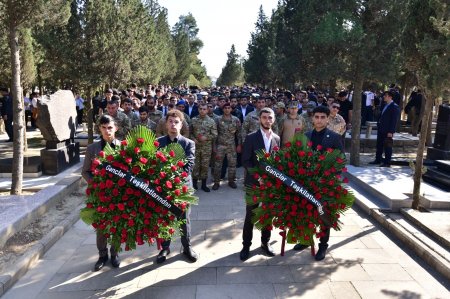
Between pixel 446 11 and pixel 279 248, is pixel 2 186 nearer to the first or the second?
pixel 279 248

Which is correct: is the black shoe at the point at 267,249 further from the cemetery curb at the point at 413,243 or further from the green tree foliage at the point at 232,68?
the green tree foliage at the point at 232,68

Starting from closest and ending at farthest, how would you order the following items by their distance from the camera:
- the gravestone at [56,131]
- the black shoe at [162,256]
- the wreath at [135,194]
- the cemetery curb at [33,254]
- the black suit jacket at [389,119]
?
the wreath at [135,194] < the cemetery curb at [33,254] < the black shoe at [162,256] < the gravestone at [56,131] < the black suit jacket at [389,119]

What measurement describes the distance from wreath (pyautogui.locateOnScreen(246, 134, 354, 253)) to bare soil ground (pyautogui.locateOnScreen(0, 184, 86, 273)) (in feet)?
10.7

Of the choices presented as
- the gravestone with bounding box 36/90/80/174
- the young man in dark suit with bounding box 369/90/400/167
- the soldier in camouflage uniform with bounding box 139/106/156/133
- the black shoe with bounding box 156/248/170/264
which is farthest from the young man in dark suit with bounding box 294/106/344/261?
the gravestone with bounding box 36/90/80/174

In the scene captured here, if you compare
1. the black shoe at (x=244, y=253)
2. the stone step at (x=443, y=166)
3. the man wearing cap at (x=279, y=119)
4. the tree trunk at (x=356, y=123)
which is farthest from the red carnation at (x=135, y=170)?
the tree trunk at (x=356, y=123)

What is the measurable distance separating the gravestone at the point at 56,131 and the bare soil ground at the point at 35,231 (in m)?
1.85

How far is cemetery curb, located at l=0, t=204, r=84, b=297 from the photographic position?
4.47 m

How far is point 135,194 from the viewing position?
4102 millimetres

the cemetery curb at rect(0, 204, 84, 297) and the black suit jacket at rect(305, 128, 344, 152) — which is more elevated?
the black suit jacket at rect(305, 128, 344, 152)

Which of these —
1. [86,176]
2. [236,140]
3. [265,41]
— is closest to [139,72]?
[236,140]

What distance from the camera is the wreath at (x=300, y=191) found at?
4.48 metres

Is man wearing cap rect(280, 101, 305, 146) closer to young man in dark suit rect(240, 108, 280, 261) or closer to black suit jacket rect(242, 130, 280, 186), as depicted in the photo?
young man in dark suit rect(240, 108, 280, 261)

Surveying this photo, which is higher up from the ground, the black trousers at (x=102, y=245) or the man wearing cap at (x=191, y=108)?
the man wearing cap at (x=191, y=108)

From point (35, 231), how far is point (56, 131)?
3978 millimetres
